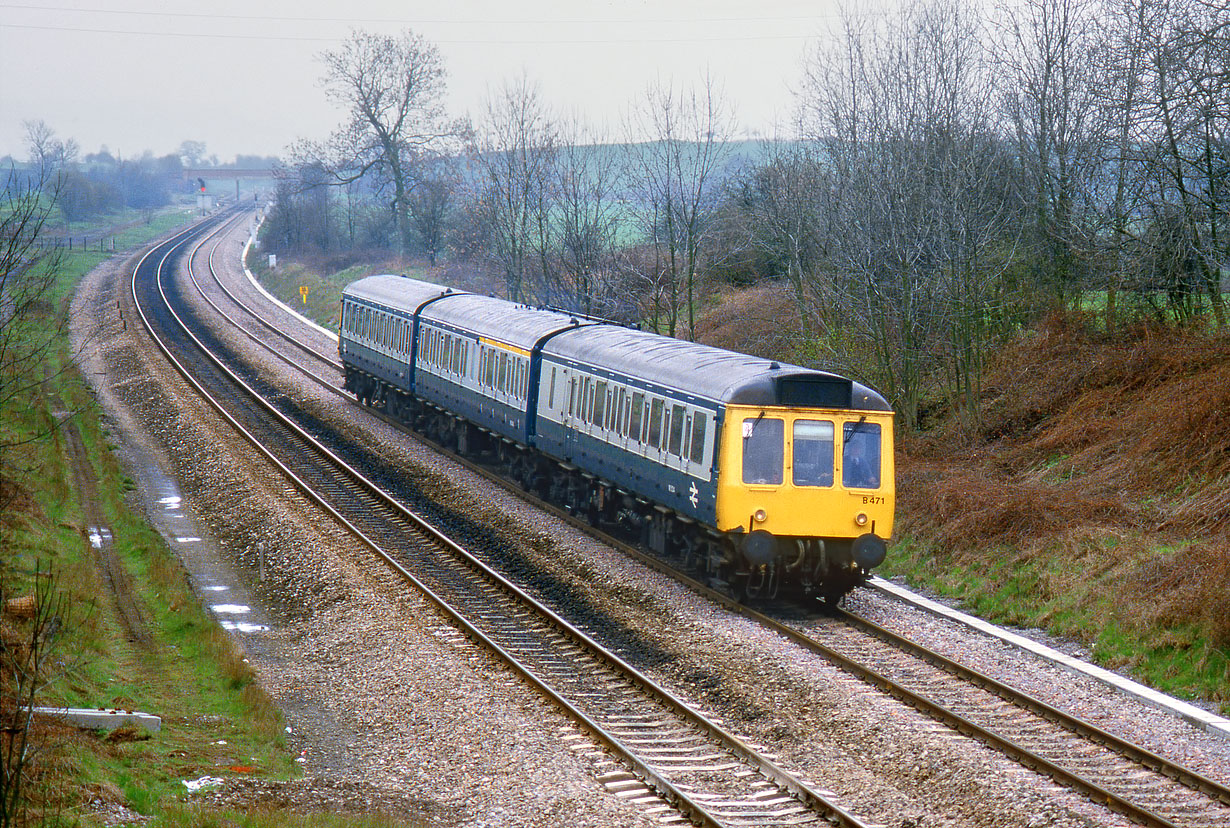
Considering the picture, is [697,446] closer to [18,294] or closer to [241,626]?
[241,626]

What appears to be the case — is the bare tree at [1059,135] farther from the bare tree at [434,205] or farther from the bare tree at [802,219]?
the bare tree at [434,205]

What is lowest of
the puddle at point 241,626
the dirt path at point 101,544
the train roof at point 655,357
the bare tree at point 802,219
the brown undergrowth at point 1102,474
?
the puddle at point 241,626

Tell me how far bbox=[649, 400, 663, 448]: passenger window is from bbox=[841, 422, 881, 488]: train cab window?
2.88 meters

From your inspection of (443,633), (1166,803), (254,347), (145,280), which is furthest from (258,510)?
(145,280)

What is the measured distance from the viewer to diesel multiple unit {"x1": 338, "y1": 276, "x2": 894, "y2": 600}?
1506 cm

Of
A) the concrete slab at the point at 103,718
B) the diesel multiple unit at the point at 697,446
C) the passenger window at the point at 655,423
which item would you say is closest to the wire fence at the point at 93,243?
the diesel multiple unit at the point at 697,446

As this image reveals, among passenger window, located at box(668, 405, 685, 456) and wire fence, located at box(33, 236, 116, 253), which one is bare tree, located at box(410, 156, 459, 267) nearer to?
wire fence, located at box(33, 236, 116, 253)

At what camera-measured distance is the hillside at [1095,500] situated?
1345 centimetres

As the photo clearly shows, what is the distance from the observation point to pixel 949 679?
497 inches

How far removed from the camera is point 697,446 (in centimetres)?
1587

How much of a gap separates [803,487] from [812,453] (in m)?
0.44

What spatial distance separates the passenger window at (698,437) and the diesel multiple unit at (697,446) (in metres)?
0.03

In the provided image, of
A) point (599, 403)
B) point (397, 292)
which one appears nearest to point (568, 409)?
point (599, 403)

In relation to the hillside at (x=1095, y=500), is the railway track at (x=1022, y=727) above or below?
below
